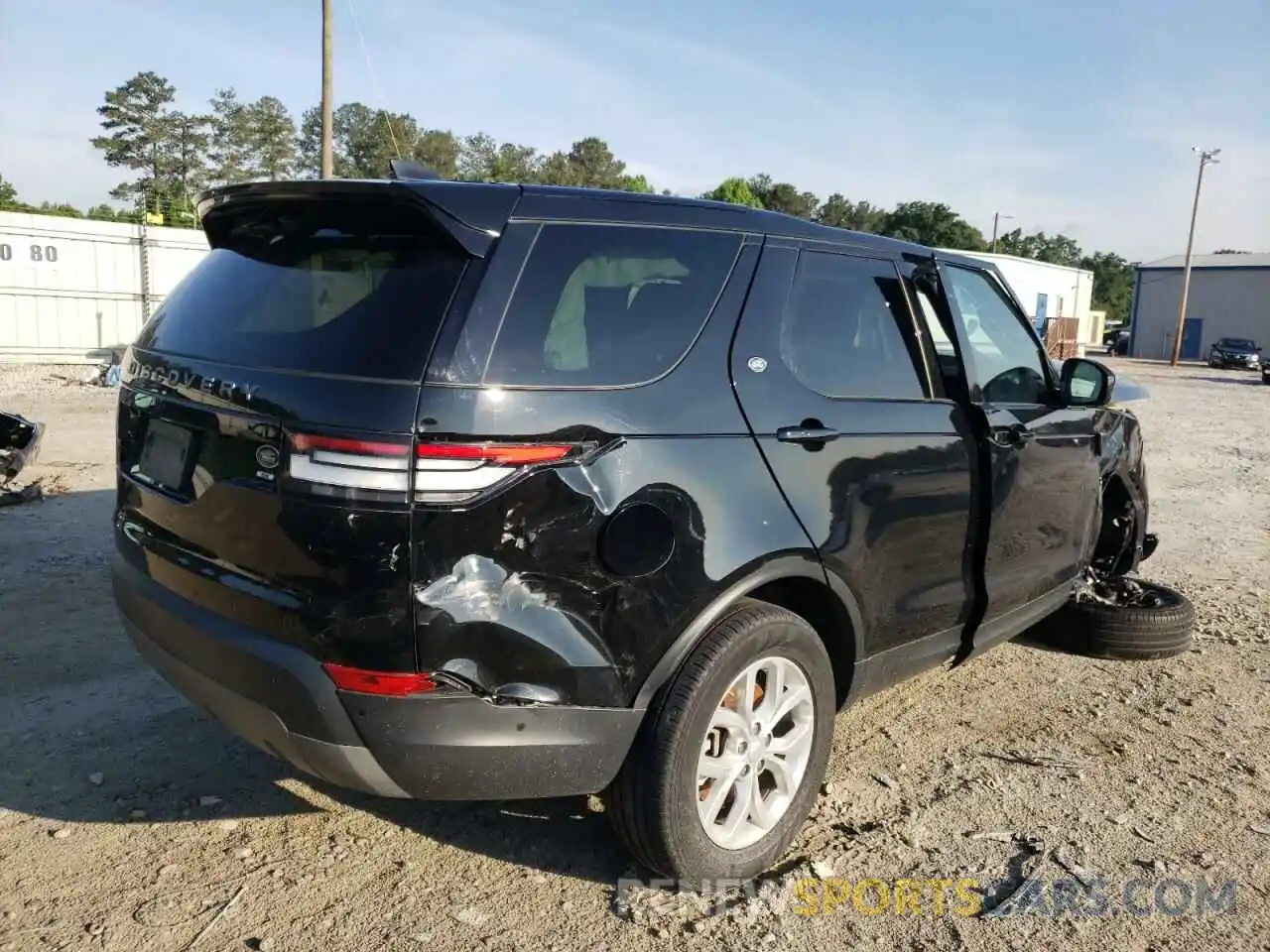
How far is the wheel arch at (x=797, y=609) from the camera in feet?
8.38

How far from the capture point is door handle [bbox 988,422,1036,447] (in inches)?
145

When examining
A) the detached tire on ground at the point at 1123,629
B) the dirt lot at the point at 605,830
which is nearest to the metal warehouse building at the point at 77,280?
the dirt lot at the point at 605,830

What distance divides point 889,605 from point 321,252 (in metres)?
2.06

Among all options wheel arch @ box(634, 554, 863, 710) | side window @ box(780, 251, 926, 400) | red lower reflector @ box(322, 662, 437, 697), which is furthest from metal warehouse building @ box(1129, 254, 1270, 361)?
red lower reflector @ box(322, 662, 437, 697)

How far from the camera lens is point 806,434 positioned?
2871 millimetres

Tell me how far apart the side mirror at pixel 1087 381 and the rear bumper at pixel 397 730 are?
9.68 feet

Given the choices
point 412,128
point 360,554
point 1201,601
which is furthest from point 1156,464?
point 412,128

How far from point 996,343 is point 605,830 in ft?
8.15

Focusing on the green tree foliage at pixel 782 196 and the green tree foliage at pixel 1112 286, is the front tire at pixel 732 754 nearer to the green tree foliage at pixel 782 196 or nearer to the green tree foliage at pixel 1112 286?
the green tree foliage at pixel 782 196

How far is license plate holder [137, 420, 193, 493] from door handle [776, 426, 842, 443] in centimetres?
162

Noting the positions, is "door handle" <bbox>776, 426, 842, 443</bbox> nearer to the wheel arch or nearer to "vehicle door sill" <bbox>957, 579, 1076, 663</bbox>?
the wheel arch

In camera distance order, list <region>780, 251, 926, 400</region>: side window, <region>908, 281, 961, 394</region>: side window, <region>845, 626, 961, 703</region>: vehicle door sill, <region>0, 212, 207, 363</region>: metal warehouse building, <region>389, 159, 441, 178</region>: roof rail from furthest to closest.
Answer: <region>0, 212, 207, 363</region>: metal warehouse building, <region>908, 281, 961, 394</region>: side window, <region>845, 626, 961, 703</region>: vehicle door sill, <region>780, 251, 926, 400</region>: side window, <region>389, 159, 441, 178</region>: roof rail

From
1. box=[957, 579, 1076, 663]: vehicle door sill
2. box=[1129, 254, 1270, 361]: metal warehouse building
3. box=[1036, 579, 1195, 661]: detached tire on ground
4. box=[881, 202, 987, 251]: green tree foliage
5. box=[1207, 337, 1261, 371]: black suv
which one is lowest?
box=[1036, 579, 1195, 661]: detached tire on ground

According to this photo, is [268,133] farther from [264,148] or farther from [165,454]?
[165,454]
